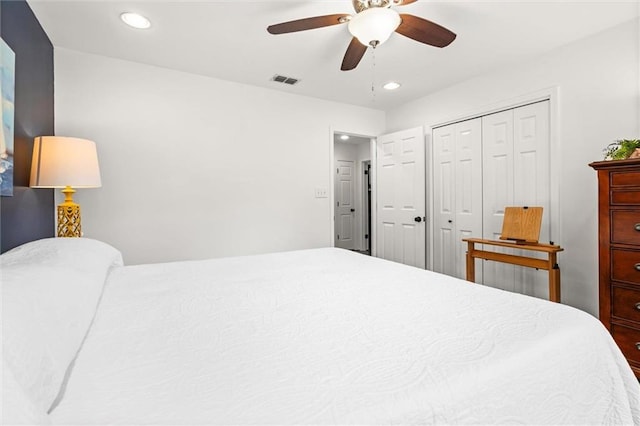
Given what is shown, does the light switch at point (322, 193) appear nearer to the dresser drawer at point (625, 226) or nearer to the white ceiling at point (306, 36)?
the white ceiling at point (306, 36)

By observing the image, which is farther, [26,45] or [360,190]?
[360,190]

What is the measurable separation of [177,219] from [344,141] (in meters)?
4.60

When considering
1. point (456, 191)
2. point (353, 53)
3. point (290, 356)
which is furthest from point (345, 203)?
point (290, 356)

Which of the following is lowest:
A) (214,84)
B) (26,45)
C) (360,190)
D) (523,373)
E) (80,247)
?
(523,373)

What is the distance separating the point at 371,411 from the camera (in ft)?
2.01

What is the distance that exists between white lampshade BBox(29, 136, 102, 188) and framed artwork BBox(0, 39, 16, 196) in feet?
0.71

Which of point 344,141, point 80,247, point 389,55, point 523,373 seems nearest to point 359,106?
point 389,55

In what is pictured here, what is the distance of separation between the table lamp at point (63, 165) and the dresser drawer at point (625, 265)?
11.5 ft

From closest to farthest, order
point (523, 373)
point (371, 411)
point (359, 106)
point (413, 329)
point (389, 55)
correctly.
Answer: point (371, 411) → point (523, 373) → point (413, 329) → point (389, 55) → point (359, 106)

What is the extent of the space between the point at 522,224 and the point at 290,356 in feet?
8.77

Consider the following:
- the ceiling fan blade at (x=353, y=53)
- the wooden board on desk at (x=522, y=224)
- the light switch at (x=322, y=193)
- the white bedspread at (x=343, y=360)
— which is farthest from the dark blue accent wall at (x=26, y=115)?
the wooden board on desk at (x=522, y=224)

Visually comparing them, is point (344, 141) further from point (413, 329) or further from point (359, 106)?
point (413, 329)

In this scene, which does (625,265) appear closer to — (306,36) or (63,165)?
(306,36)

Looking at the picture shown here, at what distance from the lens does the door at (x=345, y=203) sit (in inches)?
273
